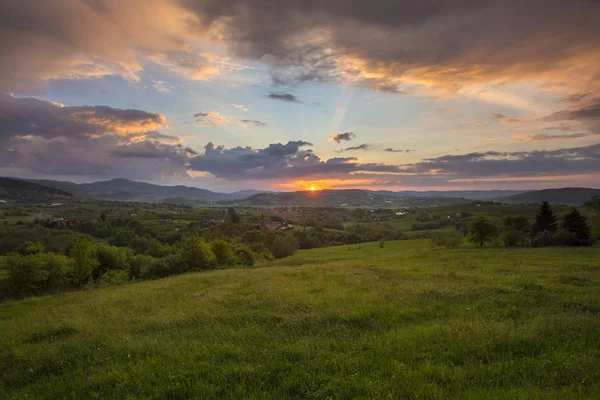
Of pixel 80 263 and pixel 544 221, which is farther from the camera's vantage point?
pixel 544 221

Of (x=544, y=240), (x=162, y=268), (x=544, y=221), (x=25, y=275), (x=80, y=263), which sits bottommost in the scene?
(x=162, y=268)

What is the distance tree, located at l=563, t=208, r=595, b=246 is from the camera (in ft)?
186

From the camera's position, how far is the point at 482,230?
64.8m

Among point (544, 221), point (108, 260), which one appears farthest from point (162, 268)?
point (544, 221)

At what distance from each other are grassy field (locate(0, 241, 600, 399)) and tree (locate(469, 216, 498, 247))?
53434mm

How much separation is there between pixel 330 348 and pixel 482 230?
224 ft

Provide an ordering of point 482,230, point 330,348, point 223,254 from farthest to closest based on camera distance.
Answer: point 482,230 → point 223,254 → point 330,348

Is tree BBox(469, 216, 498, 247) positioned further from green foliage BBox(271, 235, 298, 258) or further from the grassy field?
the grassy field

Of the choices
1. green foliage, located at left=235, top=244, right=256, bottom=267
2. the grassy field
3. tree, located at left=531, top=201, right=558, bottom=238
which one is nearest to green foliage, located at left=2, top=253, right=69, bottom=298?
the grassy field

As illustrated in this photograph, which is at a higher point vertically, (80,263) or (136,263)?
(80,263)

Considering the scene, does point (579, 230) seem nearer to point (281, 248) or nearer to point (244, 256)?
point (244, 256)

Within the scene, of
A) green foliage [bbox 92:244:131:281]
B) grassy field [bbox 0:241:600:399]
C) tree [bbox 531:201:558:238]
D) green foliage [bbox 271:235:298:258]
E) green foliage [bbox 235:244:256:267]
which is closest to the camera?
grassy field [bbox 0:241:600:399]

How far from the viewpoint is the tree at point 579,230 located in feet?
186

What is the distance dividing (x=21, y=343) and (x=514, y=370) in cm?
1914
